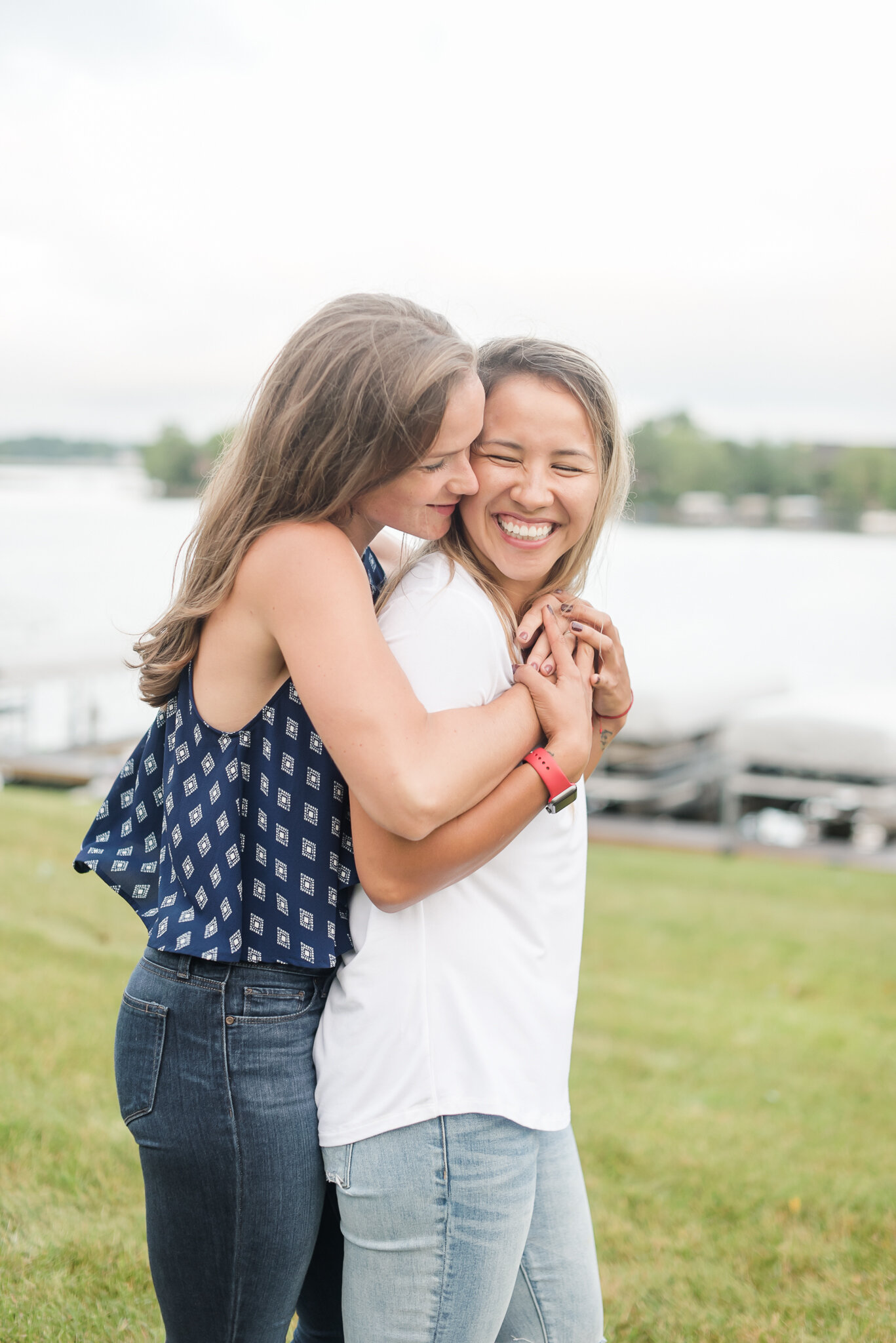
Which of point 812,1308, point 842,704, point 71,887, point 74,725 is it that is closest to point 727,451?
point 842,704

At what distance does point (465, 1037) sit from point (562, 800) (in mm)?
352

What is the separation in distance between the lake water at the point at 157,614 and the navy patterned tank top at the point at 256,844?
0.37 m

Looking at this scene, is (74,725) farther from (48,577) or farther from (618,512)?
(618,512)

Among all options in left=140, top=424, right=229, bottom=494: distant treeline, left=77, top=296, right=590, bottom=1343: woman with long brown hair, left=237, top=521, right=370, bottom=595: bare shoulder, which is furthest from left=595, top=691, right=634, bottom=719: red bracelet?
left=140, top=424, right=229, bottom=494: distant treeline

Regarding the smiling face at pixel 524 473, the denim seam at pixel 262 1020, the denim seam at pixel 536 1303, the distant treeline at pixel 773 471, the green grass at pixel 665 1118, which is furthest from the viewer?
the distant treeline at pixel 773 471

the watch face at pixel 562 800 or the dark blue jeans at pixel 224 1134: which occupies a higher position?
the watch face at pixel 562 800

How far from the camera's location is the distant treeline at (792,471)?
126ft

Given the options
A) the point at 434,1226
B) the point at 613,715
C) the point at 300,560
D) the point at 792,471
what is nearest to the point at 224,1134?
the point at 434,1226

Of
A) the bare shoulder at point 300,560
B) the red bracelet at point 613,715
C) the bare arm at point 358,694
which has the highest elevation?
the bare shoulder at point 300,560

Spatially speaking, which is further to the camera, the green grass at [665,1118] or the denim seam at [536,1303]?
the green grass at [665,1118]

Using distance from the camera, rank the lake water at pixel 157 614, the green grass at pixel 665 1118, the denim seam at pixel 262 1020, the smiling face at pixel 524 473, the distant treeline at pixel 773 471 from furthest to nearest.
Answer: the distant treeline at pixel 773 471
the lake water at pixel 157 614
the green grass at pixel 665 1118
the smiling face at pixel 524 473
the denim seam at pixel 262 1020

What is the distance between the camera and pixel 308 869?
1.57 m

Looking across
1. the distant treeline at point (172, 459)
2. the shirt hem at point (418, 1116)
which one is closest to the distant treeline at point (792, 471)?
the distant treeline at point (172, 459)

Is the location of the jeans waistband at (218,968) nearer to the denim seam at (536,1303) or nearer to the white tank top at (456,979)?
the white tank top at (456,979)
